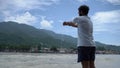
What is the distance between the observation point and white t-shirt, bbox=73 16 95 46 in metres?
5.48

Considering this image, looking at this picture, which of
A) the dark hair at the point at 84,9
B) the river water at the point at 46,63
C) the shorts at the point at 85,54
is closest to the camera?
the shorts at the point at 85,54

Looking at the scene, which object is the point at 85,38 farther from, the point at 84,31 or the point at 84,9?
the point at 84,9

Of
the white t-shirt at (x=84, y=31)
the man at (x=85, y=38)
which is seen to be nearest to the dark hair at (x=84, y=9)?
the man at (x=85, y=38)

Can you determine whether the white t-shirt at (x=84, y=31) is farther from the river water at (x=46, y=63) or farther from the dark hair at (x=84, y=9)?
the river water at (x=46, y=63)

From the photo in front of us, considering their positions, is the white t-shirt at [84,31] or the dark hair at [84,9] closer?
the white t-shirt at [84,31]

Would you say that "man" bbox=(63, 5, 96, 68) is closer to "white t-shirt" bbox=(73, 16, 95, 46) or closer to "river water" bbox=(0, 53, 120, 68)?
"white t-shirt" bbox=(73, 16, 95, 46)

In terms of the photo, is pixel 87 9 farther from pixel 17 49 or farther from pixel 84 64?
pixel 17 49

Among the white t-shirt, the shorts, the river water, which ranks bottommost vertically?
the river water

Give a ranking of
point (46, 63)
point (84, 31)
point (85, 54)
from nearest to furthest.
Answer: point (85, 54) < point (84, 31) < point (46, 63)

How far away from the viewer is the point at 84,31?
5555 mm

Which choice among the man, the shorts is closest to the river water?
the man

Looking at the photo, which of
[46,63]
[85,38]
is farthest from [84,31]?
[46,63]

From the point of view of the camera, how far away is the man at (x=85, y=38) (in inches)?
215

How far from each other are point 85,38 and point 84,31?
0.15 metres
